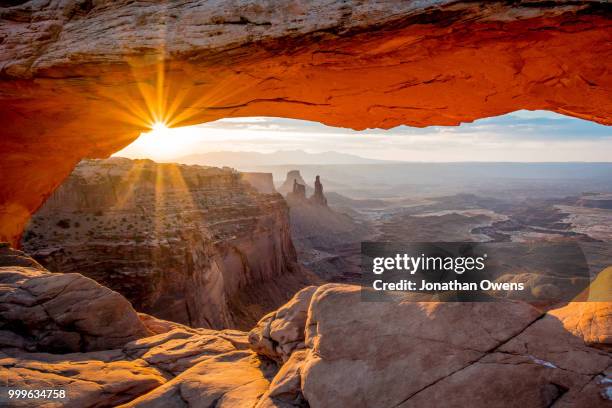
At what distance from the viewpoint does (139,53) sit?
23.6 ft

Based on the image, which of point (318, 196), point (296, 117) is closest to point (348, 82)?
point (296, 117)

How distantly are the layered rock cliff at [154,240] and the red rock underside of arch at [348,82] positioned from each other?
924cm

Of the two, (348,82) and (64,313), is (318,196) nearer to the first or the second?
(348,82)

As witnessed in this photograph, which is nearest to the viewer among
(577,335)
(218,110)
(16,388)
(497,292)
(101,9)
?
(577,335)

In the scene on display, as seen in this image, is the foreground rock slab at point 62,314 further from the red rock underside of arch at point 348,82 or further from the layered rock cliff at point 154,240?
the layered rock cliff at point 154,240

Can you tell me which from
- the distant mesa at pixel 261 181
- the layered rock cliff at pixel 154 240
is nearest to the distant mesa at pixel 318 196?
the distant mesa at pixel 261 181

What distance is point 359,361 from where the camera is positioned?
197 inches

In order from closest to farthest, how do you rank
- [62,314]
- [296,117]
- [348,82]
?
[62,314] < [348,82] < [296,117]

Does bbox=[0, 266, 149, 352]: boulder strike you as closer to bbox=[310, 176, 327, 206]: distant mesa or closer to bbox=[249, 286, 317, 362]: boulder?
bbox=[249, 286, 317, 362]: boulder

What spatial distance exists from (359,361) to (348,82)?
6264mm

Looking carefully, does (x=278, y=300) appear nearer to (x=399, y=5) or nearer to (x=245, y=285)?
(x=245, y=285)

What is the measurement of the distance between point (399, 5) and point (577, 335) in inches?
234

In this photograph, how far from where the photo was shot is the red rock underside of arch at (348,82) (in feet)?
21.5

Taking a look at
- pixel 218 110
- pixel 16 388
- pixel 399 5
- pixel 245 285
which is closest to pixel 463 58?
pixel 399 5
